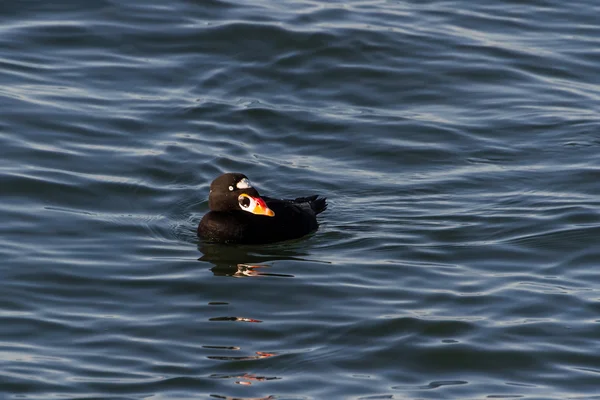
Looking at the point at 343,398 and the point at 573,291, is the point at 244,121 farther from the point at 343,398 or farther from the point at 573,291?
the point at 343,398

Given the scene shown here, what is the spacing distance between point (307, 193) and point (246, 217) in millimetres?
1806

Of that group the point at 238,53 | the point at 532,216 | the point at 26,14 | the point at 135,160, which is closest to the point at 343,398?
the point at 532,216

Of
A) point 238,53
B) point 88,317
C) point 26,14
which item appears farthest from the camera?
point 26,14

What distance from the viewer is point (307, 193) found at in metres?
13.5

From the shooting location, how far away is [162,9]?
1992 cm

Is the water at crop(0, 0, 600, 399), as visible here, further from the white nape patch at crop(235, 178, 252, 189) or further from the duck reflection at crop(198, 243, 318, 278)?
the white nape patch at crop(235, 178, 252, 189)

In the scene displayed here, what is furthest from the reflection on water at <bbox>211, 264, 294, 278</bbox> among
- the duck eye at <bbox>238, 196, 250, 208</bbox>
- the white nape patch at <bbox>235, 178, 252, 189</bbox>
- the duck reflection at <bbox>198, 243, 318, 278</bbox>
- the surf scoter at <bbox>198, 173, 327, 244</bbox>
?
the white nape patch at <bbox>235, 178, 252, 189</bbox>

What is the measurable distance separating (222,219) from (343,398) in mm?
3900

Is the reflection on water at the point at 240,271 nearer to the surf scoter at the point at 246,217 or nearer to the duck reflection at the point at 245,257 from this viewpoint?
the duck reflection at the point at 245,257

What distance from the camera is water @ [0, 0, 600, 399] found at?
8.95 metres

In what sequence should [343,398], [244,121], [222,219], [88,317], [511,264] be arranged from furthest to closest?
[244,121], [222,219], [511,264], [88,317], [343,398]

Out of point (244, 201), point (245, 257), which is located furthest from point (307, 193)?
point (245, 257)

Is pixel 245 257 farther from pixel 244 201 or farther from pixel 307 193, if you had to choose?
pixel 307 193

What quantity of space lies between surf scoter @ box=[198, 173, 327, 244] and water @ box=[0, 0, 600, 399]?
6.5 inches
